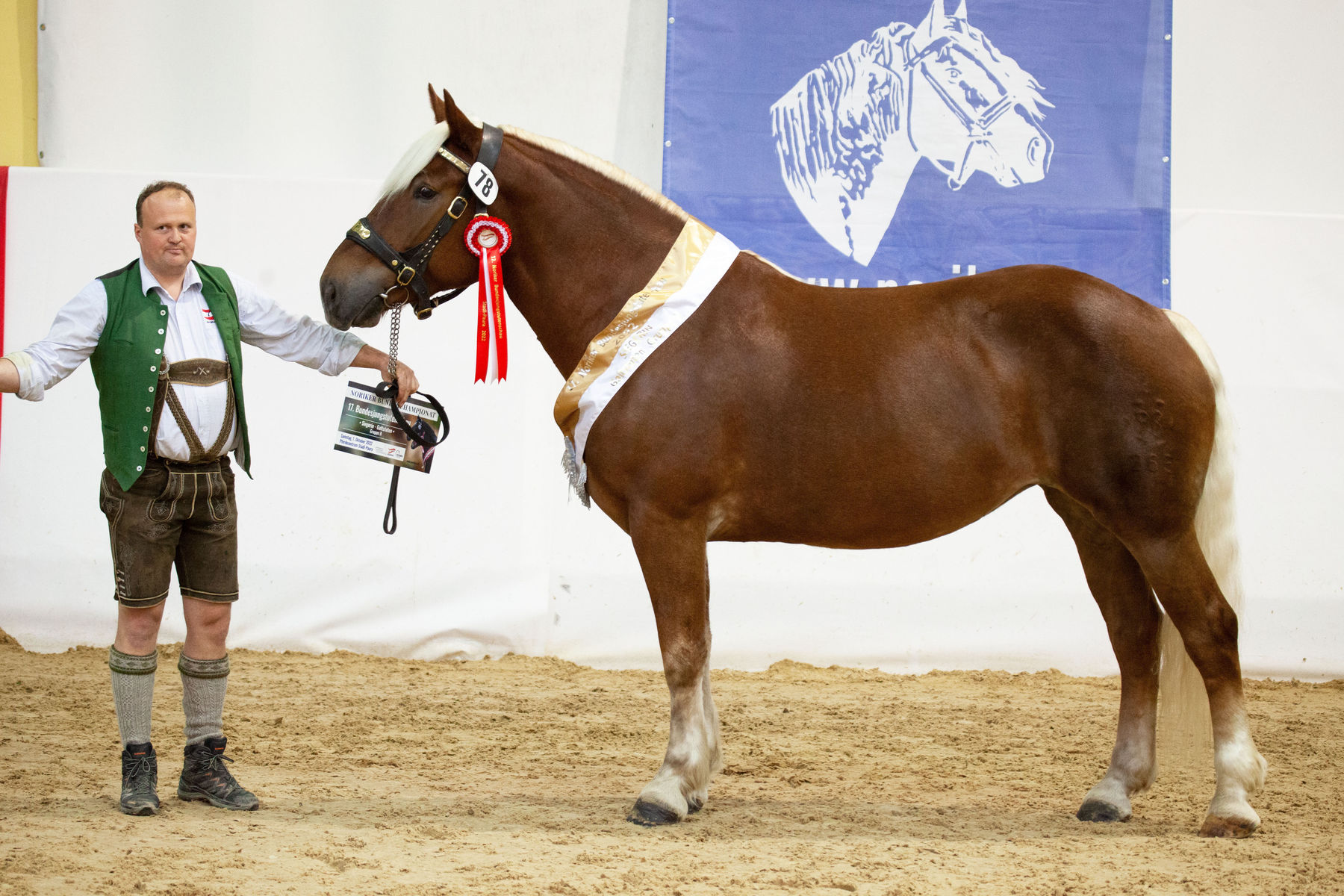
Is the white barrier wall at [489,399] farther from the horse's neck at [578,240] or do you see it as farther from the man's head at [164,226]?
the man's head at [164,226]

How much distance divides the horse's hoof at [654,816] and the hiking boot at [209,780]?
1.06 m

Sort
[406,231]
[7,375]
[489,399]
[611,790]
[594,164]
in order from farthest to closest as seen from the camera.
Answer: [489,399] → [611,790] → [594,164] → [406,231] → [7,375]

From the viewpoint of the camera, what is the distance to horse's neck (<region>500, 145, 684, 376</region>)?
3.05m

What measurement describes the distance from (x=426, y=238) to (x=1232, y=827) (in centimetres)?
266

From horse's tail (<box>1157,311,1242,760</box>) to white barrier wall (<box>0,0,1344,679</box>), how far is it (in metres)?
2.33

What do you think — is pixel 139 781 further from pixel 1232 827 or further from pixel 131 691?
pixel 1232 827

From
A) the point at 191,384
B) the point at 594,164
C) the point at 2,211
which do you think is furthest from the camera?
the point at 2,211

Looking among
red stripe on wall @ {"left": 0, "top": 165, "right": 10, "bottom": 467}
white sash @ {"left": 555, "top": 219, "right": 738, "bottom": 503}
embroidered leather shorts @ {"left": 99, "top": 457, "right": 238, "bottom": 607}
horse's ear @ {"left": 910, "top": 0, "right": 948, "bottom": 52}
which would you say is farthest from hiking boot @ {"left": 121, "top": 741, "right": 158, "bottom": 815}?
horse's ear @ {"left": 910, "top": 0, "right": 948, "bottom": 52}

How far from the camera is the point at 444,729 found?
4113 millimetres

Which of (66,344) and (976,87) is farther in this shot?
(976,87)

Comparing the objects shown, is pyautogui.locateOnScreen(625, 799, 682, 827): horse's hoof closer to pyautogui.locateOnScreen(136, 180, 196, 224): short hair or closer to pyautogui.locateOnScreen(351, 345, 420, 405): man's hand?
pyautogui.locateOnScreen(351, 345, 420, 405): man's hand

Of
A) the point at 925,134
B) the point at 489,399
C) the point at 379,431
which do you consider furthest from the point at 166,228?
the point at 925,134

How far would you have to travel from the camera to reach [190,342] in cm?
291

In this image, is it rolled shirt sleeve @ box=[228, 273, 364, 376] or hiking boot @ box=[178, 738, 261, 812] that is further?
rolled shirt sleeve @ box=[228, 273, 364, 376]
